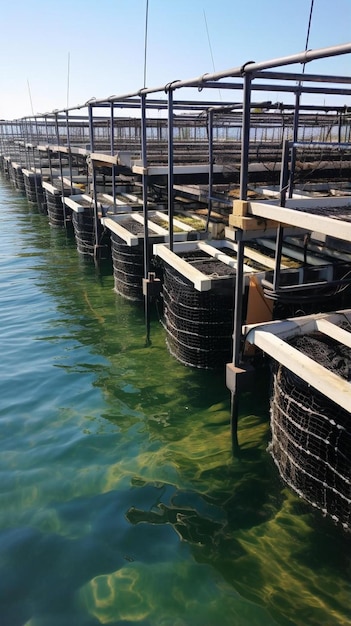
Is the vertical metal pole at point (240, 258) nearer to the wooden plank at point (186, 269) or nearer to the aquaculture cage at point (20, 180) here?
the wooden plank at point (186, 269)

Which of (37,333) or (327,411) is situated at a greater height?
(327,411)

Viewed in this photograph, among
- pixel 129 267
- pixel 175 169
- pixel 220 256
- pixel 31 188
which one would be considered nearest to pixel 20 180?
pixel 31 188

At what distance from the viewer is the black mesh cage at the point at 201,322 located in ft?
23.4

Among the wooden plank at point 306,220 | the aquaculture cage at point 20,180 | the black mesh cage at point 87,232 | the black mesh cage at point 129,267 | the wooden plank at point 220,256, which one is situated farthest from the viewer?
the aquaculture cage at point 20,180

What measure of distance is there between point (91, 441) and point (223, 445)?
1.72 metres

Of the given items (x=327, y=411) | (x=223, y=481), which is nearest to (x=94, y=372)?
(x=223, y=481)

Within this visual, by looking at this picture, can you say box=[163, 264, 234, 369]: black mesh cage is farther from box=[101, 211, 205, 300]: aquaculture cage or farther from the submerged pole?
box=[101, 211, 205, 300]: aquaculture cage

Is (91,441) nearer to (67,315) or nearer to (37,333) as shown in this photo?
(37,333)

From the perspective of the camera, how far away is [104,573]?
13.9 feet

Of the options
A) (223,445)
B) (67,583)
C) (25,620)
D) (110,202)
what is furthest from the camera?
(110,202)

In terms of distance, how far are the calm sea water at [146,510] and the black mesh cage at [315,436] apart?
0.75 feet

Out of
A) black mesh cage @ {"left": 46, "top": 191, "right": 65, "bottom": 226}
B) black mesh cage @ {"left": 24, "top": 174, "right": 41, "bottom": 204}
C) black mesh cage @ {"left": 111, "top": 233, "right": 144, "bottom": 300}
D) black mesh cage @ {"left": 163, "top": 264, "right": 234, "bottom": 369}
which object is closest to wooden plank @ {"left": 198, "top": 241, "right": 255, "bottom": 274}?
black mesh cage @ {"left": 163, "top": 264, "right": 234, "bottom": 369}

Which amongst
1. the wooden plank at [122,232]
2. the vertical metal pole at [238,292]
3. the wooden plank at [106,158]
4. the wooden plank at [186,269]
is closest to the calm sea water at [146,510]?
the vertical metal pole at [238,292]

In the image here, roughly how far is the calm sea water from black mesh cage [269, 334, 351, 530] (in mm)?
228
